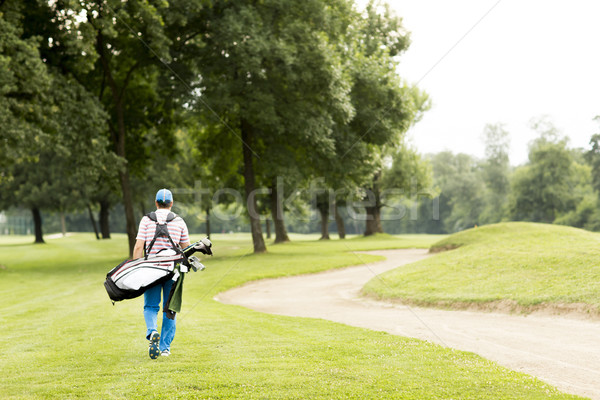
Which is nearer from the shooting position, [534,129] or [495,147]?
[534,129]

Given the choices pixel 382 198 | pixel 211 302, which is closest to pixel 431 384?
pixel 211 302

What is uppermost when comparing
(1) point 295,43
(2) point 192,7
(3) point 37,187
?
(2) point 192,7

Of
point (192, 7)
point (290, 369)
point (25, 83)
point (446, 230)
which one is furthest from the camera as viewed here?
point (446, 230)

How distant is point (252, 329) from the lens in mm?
9891

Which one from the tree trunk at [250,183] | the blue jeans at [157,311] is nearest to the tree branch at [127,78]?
the tree trunk at [250,183]

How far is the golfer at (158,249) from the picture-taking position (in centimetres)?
704

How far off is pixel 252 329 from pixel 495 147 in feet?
308

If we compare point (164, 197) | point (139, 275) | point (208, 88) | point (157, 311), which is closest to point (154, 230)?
point (164, 197)

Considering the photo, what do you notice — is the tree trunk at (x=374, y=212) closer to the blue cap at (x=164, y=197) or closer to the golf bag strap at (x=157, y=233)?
the blue cap at (x=164, y=197)

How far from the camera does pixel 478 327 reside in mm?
10750

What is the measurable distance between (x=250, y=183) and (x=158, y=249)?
23.6 m

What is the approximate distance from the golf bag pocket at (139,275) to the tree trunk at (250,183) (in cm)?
2305

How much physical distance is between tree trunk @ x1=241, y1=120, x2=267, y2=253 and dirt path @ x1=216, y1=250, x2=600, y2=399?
11016 millimetres

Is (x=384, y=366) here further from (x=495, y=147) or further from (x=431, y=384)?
(x=495, y=147)
